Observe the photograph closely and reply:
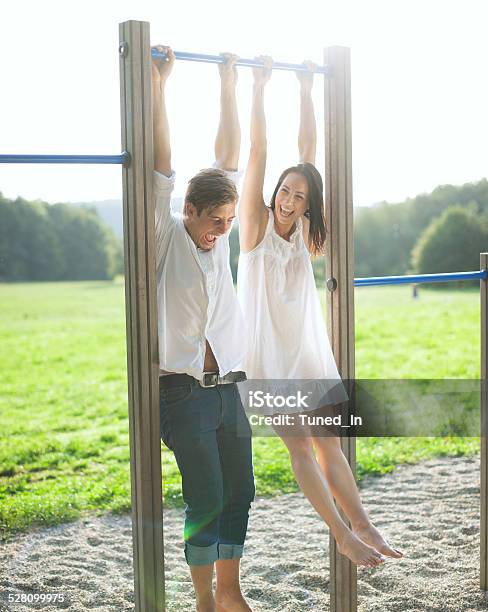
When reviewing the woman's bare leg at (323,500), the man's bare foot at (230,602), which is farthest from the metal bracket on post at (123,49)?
the man's bare foot at (230,602)

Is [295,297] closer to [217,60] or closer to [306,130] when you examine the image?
[306,130]

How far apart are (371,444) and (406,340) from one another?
597 cm

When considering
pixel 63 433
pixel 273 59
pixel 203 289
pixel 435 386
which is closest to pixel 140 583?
pixel 203 289

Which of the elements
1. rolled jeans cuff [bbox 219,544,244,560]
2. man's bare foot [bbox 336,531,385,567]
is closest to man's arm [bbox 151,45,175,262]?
rolled jeans cuff [bbox 219,544,244,560]

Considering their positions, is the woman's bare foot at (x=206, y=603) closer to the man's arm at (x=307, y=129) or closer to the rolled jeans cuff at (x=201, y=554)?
the rolled jeans cuff at (x=201, y=554)

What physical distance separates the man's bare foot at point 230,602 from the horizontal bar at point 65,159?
1547 millimetres

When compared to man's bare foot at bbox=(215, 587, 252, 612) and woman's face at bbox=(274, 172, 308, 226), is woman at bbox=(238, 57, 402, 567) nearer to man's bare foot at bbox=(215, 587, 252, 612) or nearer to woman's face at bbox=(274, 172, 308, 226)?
woman's face at bbox=(274, 172, 308, 226)

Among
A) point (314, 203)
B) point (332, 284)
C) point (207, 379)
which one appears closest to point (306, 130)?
point (314, 203)

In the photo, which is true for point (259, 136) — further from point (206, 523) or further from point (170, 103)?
point (206, 523)

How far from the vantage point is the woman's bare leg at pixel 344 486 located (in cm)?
306

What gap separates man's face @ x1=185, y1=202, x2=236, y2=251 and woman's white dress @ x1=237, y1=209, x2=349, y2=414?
330 millimetres

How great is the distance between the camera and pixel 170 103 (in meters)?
2.70

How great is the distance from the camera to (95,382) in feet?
38.2

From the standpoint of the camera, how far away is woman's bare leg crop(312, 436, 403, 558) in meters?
3.06
